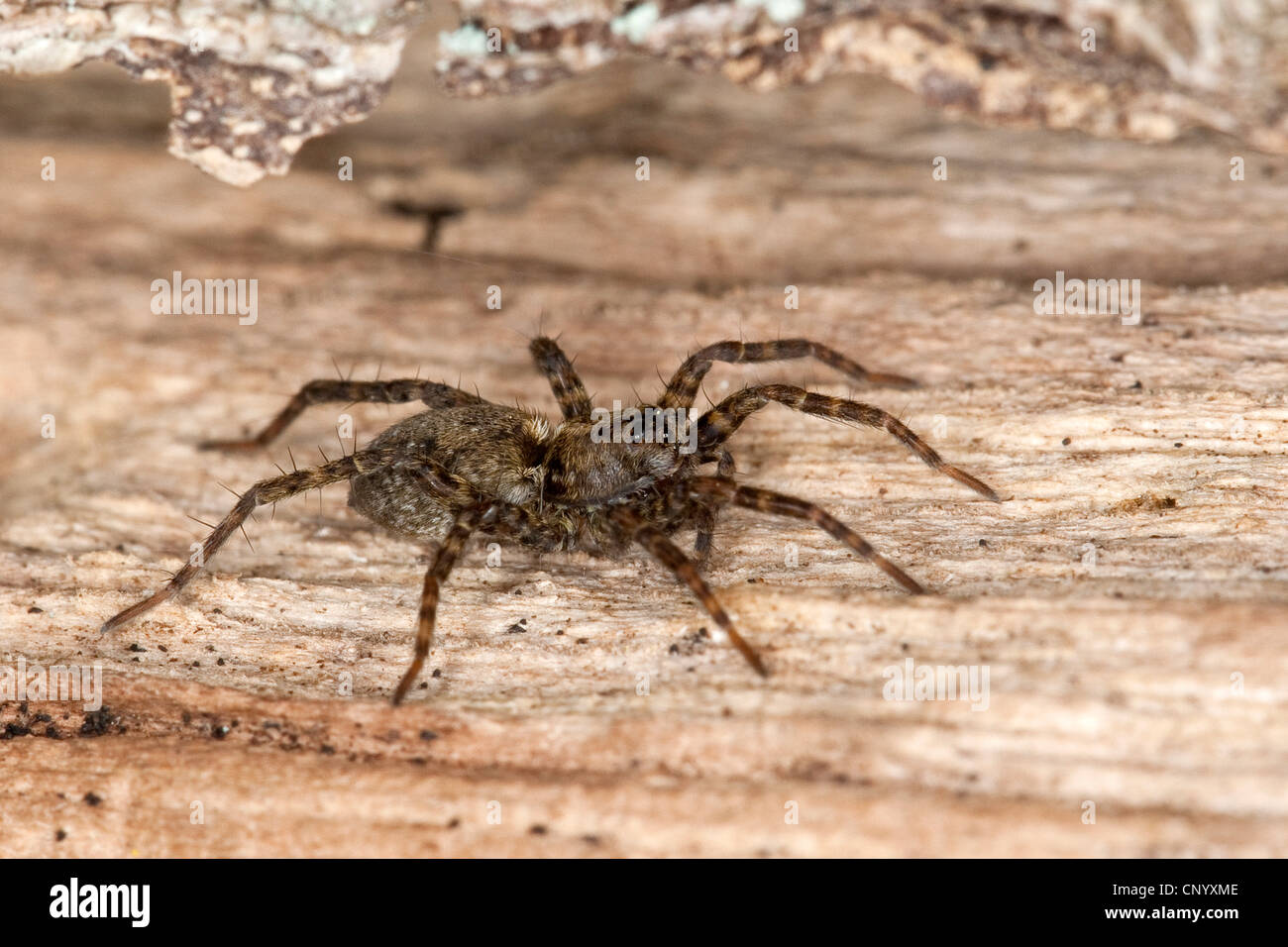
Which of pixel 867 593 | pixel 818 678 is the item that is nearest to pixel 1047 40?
pixel 867 593

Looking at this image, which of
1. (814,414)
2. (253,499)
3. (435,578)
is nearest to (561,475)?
(435,578)

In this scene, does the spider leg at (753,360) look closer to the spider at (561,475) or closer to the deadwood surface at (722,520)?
the spider at (561,475)

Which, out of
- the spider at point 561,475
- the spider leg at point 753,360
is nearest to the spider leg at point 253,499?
the spider at point 561,475

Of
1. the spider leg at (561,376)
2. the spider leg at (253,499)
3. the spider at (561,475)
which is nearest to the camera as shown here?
the spider leg at (253,499)

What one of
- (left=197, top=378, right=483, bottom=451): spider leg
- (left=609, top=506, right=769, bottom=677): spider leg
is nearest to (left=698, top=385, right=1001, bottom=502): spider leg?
(left=609, top=506, right=769, bottom=677): spider leg

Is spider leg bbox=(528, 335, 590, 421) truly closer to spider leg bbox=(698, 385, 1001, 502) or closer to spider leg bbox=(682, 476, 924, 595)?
spider leg bbox=(698, 385, 1001, 502)

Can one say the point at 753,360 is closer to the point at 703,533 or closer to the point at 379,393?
the point at 703,533
